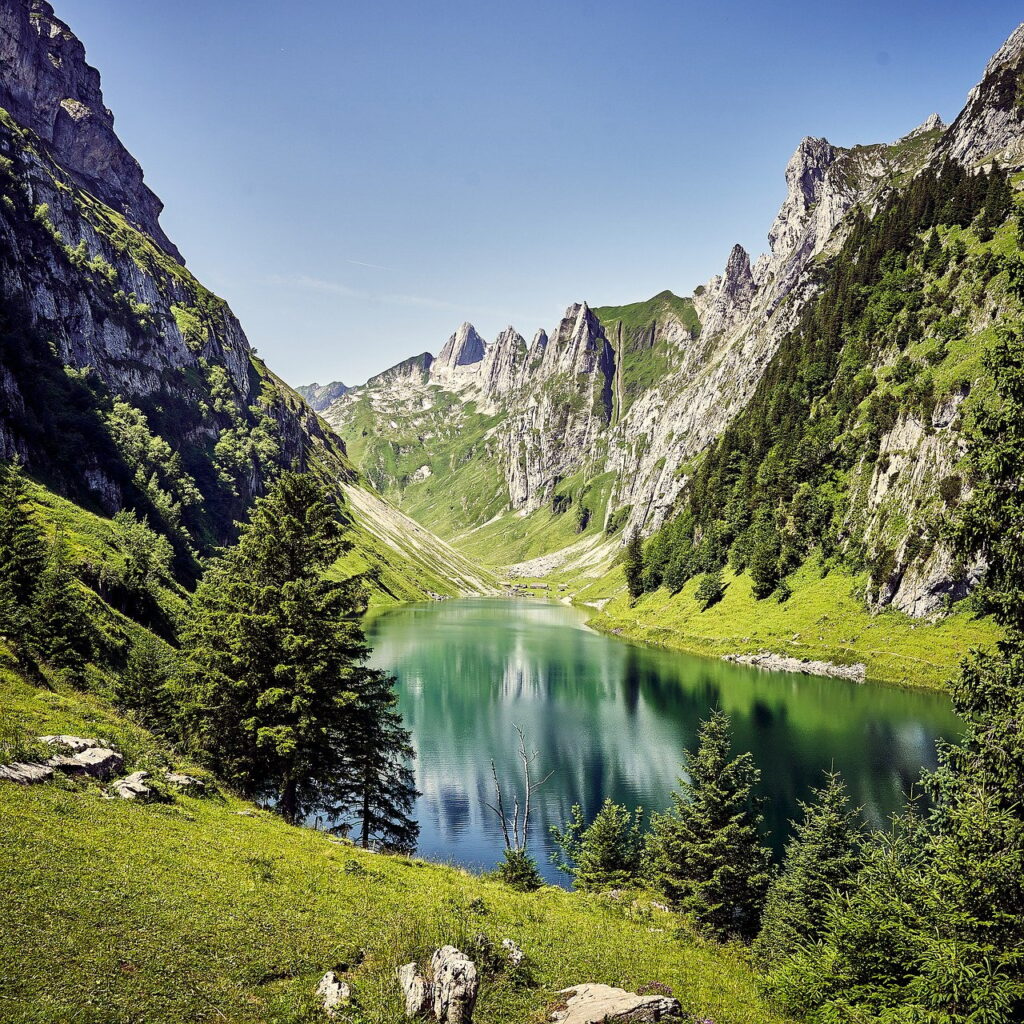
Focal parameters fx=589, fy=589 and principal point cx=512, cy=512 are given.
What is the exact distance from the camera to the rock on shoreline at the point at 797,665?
88500 mm

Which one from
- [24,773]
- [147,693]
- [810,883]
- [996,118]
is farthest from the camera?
[996,118]

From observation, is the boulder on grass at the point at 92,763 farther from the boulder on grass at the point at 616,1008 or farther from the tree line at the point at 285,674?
the boulder on grass at the point at 616,1008

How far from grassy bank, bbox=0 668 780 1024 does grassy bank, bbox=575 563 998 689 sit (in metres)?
62.7

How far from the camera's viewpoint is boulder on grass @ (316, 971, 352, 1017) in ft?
39.6

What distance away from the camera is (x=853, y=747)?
59.7m

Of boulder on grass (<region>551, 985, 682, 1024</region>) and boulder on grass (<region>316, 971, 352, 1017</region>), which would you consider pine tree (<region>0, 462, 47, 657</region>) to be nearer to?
boulder on grass (<region>316, 971, 352, 1017</region>)

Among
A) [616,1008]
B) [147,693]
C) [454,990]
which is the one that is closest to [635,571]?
[147,693]

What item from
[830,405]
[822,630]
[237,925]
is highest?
[830,405]

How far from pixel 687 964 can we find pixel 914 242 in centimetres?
19250

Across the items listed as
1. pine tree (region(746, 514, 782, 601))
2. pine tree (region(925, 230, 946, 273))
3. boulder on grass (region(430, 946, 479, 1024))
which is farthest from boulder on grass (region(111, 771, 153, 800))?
pine tree (region(925, 230, 946, 273))

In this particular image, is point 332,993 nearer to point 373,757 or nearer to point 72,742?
point 72,742

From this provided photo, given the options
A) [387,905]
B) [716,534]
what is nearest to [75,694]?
[387,905]

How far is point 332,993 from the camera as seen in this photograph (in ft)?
40.6

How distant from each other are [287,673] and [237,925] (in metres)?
16.2
